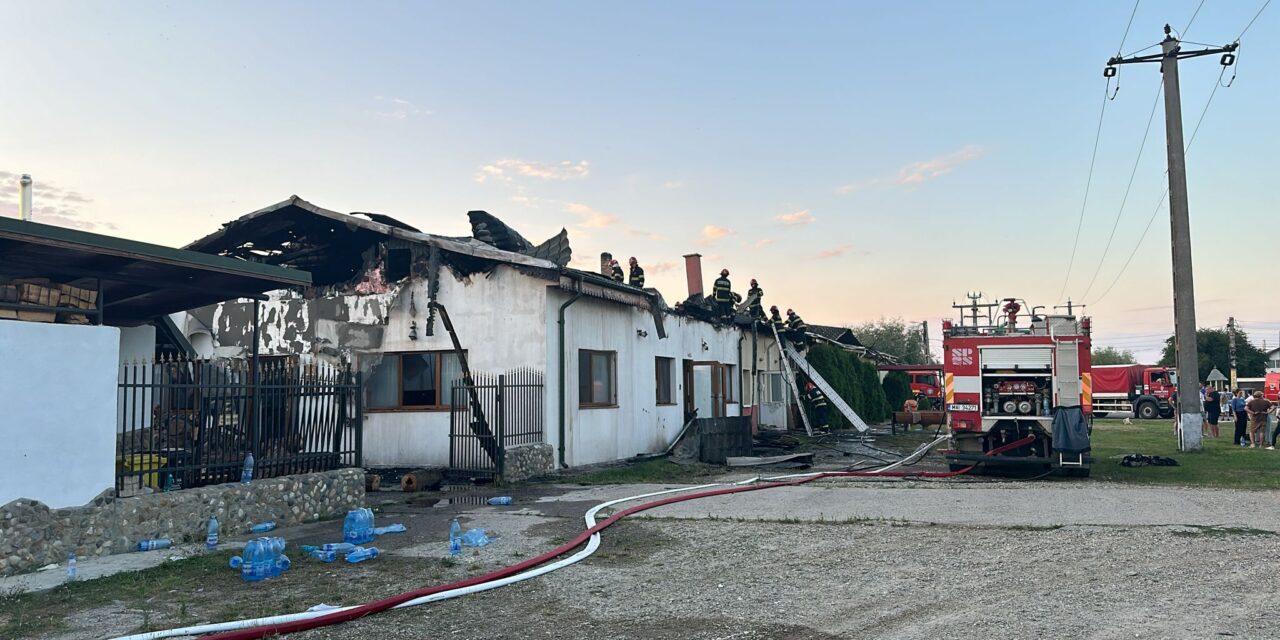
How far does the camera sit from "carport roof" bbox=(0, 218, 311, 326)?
7.76 m

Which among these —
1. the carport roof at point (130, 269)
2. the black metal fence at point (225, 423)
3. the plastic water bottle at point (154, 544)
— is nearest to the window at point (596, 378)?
the black metal fence at point (225, 423)

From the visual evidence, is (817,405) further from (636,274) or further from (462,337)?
(462,337)

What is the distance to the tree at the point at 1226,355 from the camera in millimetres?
72250

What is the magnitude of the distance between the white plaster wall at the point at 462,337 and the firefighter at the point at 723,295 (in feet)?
29.1

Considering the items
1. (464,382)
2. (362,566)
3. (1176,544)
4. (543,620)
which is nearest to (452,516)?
(362,566)

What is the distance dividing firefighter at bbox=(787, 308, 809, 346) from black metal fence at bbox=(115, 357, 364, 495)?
19197mm

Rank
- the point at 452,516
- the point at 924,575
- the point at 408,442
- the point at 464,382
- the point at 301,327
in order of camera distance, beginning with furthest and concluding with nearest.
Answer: the point at 301,327, the point at 408,442, the point at 464,382, the point at 452,516, the point at 924,575

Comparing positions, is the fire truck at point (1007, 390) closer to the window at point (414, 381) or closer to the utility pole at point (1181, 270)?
the utility pole at point (1181, 270)

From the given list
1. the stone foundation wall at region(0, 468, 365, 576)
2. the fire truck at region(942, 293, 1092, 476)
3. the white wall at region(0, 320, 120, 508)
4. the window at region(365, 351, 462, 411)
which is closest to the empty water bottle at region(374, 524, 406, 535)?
the stone foundation wall at region(0, 468, 365, 576)

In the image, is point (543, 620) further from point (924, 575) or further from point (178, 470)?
point (178, 470)

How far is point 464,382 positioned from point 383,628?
9.32m

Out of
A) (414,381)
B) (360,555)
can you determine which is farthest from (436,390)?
(360,555)

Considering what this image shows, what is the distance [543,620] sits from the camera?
5875mm

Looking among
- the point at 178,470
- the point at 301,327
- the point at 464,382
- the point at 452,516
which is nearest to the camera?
A: the point at 178,470
